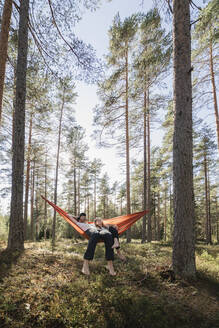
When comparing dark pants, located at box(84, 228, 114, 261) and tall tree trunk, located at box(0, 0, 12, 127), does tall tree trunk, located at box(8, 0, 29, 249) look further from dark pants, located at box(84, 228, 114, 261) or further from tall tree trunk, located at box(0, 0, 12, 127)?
dark pants, located at box(84, 228, 114, 261)

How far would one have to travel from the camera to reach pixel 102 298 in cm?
229

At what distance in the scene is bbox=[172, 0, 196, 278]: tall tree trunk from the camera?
2941 millimetres

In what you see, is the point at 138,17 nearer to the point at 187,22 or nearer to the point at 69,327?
the point at 187,22

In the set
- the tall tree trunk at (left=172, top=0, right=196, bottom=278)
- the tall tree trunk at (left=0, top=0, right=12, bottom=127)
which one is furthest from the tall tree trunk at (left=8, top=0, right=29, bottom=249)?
the tall tree trunk at (left=172, top=0, right=196, bottom=278)

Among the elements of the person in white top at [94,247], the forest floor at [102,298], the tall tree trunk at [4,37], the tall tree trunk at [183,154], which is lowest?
the forest floor at [102,298]

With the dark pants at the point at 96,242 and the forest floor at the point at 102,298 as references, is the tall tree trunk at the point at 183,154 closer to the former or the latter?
the forest floor at the point at 102,298

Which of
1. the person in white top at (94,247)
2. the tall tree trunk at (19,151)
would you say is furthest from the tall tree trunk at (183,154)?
the tall tree trunk at (19,151)

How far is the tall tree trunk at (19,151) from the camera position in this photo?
3924 mm

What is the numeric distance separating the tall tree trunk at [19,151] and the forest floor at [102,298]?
683mm

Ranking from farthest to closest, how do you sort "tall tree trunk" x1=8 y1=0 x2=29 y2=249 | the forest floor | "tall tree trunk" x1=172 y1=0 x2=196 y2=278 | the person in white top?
"tall tree trunk" x1=8 y1=0 x2=29 y2=249
the person in white top
"tall tree trunk" x1=172 y1=0 x2=196 y2=278
the forest floor

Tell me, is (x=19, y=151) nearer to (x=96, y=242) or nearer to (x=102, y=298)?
(x=96, y=242)

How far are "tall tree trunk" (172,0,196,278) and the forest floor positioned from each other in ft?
1.33

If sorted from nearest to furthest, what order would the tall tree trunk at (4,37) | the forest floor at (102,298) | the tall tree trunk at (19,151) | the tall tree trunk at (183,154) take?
the forest floor at (102,298)
the tall tree trunk at (183,154)
the tall tree trunk at (19,151)
the tall tree trunk at (4,37)

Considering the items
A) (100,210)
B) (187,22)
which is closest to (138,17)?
(187,22)
